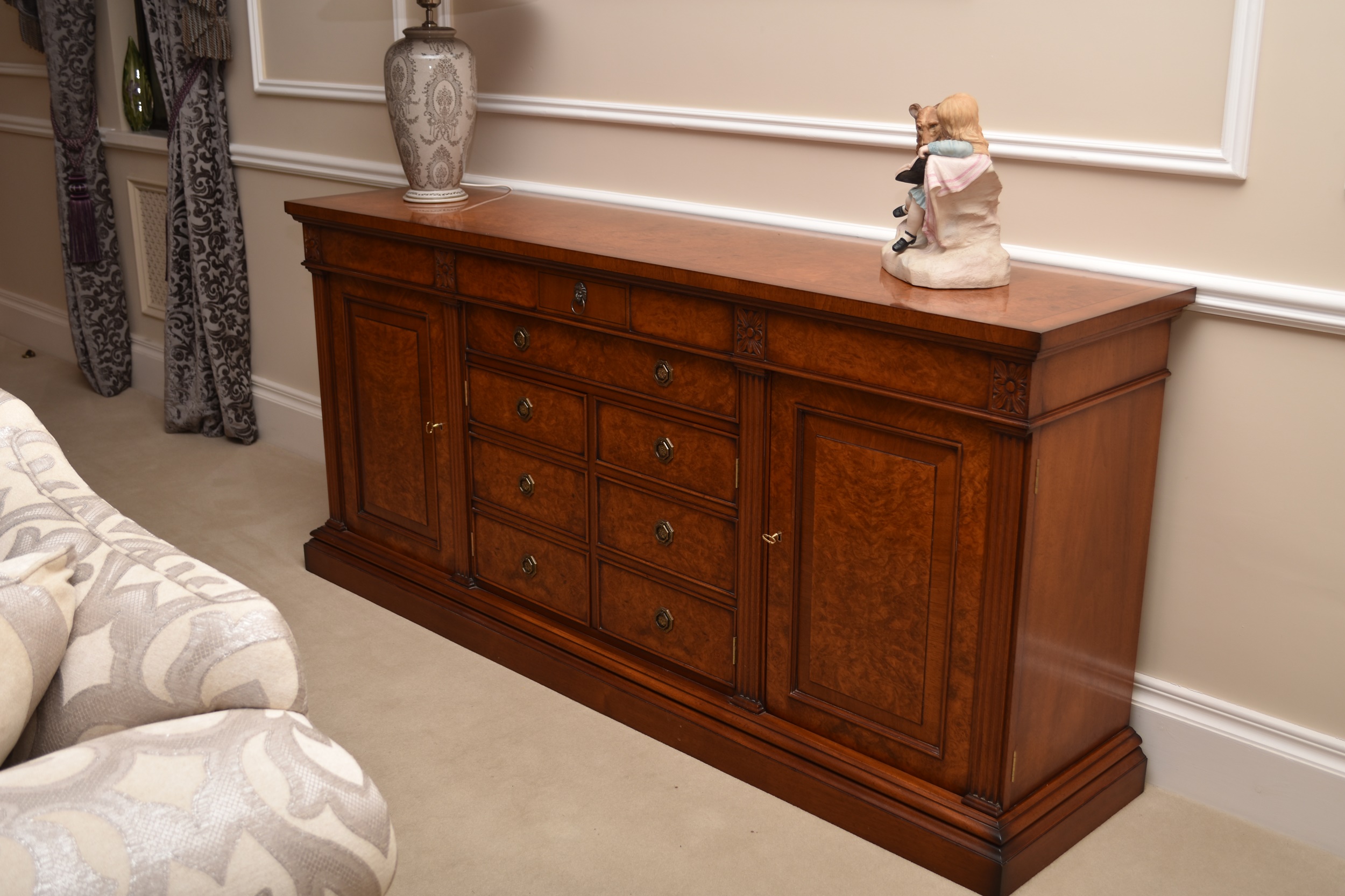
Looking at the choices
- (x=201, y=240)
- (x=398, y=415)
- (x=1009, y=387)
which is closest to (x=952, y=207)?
(x=1009, y=387)

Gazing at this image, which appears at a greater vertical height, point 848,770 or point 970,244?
point 970,244

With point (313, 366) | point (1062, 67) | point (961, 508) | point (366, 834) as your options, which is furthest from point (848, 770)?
point (313, 366)

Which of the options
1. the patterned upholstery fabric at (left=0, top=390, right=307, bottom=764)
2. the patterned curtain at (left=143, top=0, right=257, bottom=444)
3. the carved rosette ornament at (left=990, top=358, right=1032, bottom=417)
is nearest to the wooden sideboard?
the carved rosette ornament at (left=990, top=358, right=1032, bottom=417)

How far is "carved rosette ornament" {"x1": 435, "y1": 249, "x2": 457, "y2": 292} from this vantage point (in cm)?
251

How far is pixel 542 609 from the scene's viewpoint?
2566 mm

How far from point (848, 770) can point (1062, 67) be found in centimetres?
124

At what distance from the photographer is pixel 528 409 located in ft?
8.11

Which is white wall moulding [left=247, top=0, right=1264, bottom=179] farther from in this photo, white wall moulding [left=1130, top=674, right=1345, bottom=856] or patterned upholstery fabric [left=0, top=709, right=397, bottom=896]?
patterned upholstery fabric [left=0, top=709, right=397, bottom=896]

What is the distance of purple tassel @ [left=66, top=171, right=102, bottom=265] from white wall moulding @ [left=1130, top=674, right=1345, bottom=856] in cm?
381

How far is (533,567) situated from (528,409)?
0.34m

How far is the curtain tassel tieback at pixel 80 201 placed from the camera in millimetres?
4309

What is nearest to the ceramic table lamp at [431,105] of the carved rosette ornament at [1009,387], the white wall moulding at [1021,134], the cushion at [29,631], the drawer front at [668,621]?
the white wall moulding at [1021,134]

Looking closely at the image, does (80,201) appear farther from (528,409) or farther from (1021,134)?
(1021,134)

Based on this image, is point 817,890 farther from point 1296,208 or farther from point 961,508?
point 1296,208
